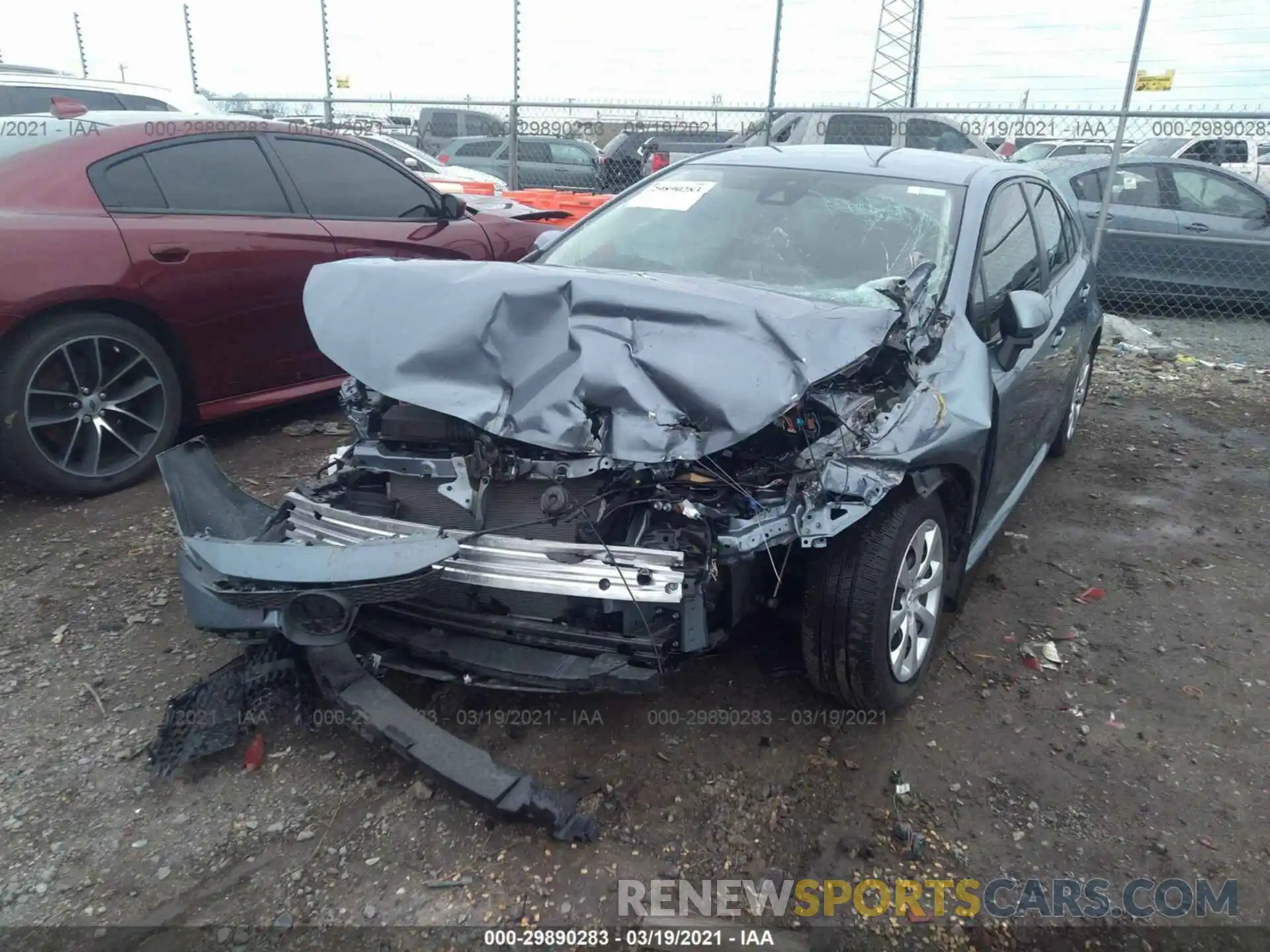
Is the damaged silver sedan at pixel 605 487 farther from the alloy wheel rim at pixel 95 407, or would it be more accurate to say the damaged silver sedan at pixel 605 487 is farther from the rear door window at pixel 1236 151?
the rear door window at pixel 1236 151

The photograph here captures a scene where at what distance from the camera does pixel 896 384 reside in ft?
8.98

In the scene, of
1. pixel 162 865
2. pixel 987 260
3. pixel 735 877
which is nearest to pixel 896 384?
pixel 987 260

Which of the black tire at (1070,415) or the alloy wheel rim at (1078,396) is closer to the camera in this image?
the black tire at (1070,415)

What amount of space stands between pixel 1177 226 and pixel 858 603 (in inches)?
321

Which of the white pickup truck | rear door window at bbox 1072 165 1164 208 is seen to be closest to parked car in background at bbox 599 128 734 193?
rear door window at bbox 1072 165 1164 208

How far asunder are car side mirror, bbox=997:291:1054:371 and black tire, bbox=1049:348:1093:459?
5.67 ft

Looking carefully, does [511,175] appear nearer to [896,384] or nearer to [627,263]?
[627,263]

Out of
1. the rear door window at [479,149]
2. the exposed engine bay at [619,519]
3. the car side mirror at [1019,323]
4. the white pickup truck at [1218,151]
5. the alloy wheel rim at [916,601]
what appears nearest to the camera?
the exposed engine bay at [619,519]

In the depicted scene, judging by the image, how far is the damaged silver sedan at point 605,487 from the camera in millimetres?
2367

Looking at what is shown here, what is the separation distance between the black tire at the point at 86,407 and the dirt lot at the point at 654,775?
0.31m

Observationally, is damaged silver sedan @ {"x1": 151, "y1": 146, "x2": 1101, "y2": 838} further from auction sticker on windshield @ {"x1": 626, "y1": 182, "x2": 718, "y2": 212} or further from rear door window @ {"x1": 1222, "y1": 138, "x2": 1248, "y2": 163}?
rear door window @ {"x1": 1222, "y1": 138, "x2": 1248, "y2": 163}

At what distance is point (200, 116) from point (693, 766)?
4.32 metres

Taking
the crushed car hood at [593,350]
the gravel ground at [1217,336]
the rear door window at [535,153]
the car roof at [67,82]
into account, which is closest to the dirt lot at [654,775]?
the crushed car hood at [593,350]

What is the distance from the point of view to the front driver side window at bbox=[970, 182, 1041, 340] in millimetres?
3205
